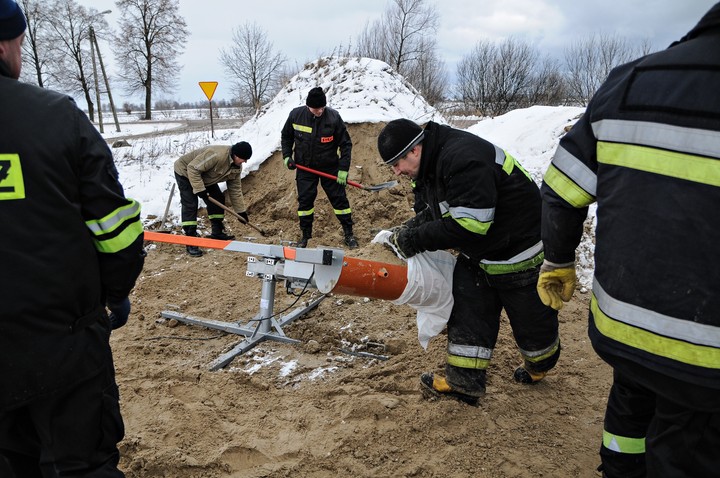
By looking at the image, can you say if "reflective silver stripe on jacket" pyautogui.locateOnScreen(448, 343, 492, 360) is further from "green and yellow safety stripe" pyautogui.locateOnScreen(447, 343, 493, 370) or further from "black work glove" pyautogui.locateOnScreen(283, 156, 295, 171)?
"black work glove" pyautogui.locateOnScreen(283, 156, 295, 171)

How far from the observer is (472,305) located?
3.02 meters

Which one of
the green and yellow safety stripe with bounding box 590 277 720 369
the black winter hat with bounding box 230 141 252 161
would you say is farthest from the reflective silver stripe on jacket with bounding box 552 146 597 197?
the black winter hat with bounding box 230 141 252 161

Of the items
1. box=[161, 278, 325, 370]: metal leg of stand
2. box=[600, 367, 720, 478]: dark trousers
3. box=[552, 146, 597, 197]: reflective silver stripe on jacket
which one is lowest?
box=[161, 278, 325, 370]: metal leg of stand

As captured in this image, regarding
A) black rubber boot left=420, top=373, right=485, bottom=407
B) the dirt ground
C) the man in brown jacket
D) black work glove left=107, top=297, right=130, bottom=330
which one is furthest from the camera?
the man in brown jacket

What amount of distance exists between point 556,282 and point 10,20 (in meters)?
2.28

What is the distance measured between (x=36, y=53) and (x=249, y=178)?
1023 inches

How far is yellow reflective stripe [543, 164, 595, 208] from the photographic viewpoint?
1.71 metres

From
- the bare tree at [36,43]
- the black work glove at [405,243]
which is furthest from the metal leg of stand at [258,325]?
the bare tree at [36,43]

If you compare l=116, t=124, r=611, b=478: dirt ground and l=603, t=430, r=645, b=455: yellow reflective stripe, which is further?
l=116, t=124, r=611, b=478: dirt ground

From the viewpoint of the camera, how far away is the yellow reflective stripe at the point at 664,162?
127cm

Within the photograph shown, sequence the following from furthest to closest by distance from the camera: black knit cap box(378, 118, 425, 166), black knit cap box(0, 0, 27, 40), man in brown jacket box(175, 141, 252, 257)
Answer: man in brown jacket box(175, 141, 252, 257)
black knit cap box(378, 118, 425, 166)
black knit cap box(0, 0, 27, 40)

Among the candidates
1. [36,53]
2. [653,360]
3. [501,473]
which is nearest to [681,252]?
[653,360]

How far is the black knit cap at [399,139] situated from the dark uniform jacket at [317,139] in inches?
143

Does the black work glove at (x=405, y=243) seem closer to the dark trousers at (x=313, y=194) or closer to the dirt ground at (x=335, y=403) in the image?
the dirt ground at (x=335, y=403)
